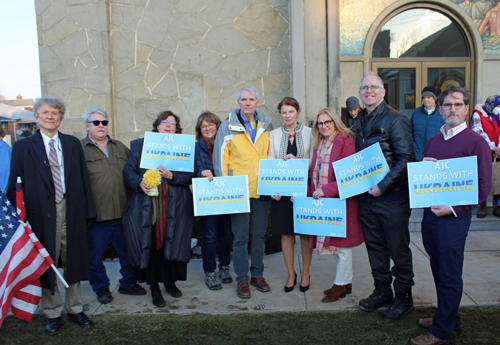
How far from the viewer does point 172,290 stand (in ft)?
13.5

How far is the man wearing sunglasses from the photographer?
3229 millimetres

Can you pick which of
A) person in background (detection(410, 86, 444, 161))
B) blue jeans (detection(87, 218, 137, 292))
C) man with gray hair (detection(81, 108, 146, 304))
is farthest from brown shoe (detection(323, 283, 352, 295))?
person in background (detection(410, 86, 444, 161))

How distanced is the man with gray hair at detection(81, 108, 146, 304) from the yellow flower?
517 mm

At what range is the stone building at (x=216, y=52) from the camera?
7.82 m

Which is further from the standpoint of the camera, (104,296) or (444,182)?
(104,296)

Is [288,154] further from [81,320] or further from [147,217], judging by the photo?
[81,320]

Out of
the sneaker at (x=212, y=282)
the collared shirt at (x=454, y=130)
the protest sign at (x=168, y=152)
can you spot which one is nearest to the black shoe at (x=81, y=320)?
the sneaker at (x=212, y=282)

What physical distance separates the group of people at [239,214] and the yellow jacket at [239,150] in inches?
0.5

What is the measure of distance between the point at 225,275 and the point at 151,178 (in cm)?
164

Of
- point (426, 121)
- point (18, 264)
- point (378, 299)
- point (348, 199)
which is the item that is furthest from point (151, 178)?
point (426, 121)

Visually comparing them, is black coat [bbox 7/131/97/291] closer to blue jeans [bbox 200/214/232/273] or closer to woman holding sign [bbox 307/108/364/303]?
blue jeans [bbox 200/214/232/273]

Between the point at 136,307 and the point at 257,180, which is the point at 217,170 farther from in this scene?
the point at 136,307

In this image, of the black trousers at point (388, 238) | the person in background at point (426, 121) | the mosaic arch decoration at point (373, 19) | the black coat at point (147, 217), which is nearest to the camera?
the black trousers at point (388, 238)

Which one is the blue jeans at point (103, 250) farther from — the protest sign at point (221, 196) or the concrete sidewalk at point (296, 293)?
the protest sign at point (221, 196)
